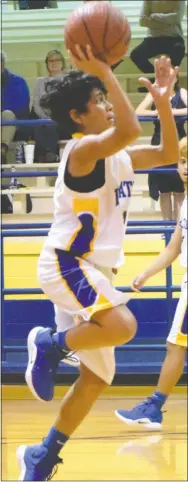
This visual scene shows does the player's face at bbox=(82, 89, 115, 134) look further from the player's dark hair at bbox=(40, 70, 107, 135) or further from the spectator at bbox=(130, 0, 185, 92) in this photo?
the spectator at bbox=(130, 0, 185, 92)

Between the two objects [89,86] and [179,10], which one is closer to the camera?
[89,86]

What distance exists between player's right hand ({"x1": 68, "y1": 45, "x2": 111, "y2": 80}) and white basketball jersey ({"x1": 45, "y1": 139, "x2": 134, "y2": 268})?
0.67 ft

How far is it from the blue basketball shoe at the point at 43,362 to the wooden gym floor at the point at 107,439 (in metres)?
0.53

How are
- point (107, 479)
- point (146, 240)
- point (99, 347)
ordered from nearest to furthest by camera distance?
point (99, 347), point (107, 479), point (146, 240)

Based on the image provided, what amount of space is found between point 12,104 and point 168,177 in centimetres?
58

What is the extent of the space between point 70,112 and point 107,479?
1.15 m

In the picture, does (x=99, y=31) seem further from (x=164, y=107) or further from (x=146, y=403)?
(x=146, y=403)

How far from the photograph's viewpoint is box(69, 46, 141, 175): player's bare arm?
73.0 inches

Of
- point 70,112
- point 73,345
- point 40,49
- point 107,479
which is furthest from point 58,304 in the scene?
point 40,49

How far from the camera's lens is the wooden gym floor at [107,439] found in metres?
2.62

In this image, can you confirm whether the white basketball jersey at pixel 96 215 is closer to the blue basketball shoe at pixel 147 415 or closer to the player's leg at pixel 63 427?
the player's leg at pixel 63 427

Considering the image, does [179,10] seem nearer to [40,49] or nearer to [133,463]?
[40,49]

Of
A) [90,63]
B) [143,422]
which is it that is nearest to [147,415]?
[143,422]

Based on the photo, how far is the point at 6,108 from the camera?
2.64 meters
